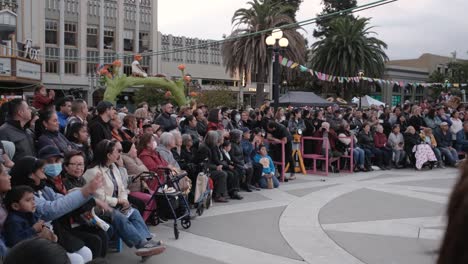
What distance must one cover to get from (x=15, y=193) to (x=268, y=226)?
4432 millimetres

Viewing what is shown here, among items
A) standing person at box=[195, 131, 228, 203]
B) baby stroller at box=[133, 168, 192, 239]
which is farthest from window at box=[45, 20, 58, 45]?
baby stroller at box=[133, 168, 192, 239]

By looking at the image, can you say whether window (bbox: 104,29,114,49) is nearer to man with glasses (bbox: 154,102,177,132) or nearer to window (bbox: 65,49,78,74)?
window (bbox: 65,49,78,74)

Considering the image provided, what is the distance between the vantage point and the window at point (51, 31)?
44.3 m

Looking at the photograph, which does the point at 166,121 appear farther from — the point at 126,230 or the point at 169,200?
the point at 126,230

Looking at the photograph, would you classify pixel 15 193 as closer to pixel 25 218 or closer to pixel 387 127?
pixel 25 218

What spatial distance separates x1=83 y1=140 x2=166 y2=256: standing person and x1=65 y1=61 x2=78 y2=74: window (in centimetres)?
4175

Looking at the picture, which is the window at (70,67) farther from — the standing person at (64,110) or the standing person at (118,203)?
the standing person at (118,203)

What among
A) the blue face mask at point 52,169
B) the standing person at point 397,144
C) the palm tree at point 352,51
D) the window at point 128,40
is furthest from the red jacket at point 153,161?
the window at point 128,40

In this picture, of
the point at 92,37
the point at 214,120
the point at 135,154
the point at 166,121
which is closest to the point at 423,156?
the point at 214,120

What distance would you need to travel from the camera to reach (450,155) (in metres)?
15.4

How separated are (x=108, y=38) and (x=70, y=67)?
5025 mm

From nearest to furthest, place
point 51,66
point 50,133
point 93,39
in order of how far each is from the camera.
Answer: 1. point 50,133
2. point 51,66
3. point 93,39

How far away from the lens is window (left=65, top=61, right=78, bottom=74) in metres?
45.4

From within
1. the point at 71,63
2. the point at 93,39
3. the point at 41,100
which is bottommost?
the point at 41,100
